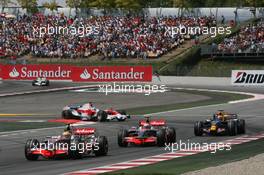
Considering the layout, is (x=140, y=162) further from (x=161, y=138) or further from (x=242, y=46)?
(x=242, y=46)

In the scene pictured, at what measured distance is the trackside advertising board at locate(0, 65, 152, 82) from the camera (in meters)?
62.2

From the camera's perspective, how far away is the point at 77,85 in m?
62.2

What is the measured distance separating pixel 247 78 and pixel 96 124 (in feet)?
82.1

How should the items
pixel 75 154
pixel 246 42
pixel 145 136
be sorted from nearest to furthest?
1. pixel 75 154
2. pixel 145 136
3. pixel 246 42

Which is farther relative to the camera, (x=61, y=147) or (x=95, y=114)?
(x=95, y=114)

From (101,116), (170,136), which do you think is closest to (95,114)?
(101,116)

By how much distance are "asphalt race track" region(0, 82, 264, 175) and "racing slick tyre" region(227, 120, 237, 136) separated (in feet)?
1.79

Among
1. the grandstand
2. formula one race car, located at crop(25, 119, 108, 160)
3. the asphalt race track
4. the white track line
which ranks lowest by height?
the asphalt race track

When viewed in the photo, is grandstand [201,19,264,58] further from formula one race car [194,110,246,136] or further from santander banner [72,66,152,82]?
formula one race car [194,110,246,136]

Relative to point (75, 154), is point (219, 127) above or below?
below

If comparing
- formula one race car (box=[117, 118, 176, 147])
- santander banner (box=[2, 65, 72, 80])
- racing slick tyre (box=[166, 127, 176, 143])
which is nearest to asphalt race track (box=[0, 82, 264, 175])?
formula one race car (box=[117, 118, 176, 147])

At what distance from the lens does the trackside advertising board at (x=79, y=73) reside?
6225cm

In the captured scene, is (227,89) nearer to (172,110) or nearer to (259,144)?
(172,110)

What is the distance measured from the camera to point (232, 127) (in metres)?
29.6
